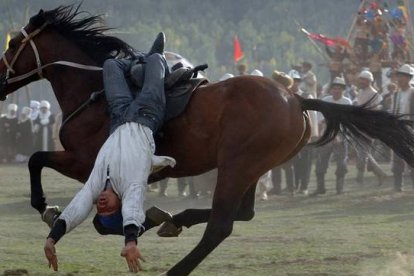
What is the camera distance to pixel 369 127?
10016 mm

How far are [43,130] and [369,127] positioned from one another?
63.5 feet

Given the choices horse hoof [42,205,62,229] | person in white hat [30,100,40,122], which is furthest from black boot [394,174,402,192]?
person in white hat [30,100,40,122]

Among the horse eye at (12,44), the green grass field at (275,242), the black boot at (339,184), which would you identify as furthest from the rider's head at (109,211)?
the black boot at (339,184)

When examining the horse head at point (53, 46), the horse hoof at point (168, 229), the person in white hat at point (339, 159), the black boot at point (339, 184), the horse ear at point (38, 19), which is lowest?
the horse hoof at point (168, 229)

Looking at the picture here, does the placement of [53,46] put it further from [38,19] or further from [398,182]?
[398,182]

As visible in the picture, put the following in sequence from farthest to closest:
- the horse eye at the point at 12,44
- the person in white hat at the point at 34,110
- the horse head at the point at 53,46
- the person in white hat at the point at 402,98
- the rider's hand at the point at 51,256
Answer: the person in white hat at the point at 34,110 → the person in white hat at the point at 402,98 → the horse eye at the point at 12,44 → the horse head at the point at 53,46 → the rider's hand at the point at 51,256

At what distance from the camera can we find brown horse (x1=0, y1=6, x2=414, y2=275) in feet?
30.3

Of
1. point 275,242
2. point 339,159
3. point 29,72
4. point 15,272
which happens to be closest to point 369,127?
point 275,242

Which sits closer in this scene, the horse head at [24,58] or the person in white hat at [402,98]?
the horse head at [24,58]

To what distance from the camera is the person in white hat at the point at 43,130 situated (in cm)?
2859

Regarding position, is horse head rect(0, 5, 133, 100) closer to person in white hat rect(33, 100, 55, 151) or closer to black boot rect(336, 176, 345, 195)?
black boot rect(336, 176, 345, 195)

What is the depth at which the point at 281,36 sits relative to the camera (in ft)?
168

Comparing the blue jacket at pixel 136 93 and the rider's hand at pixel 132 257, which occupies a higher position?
the blue jacket at pixel 136 93

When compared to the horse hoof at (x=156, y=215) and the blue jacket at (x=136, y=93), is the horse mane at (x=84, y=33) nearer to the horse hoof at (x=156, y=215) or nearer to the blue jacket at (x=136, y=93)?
the blue jacket at (x=136, y=93)
